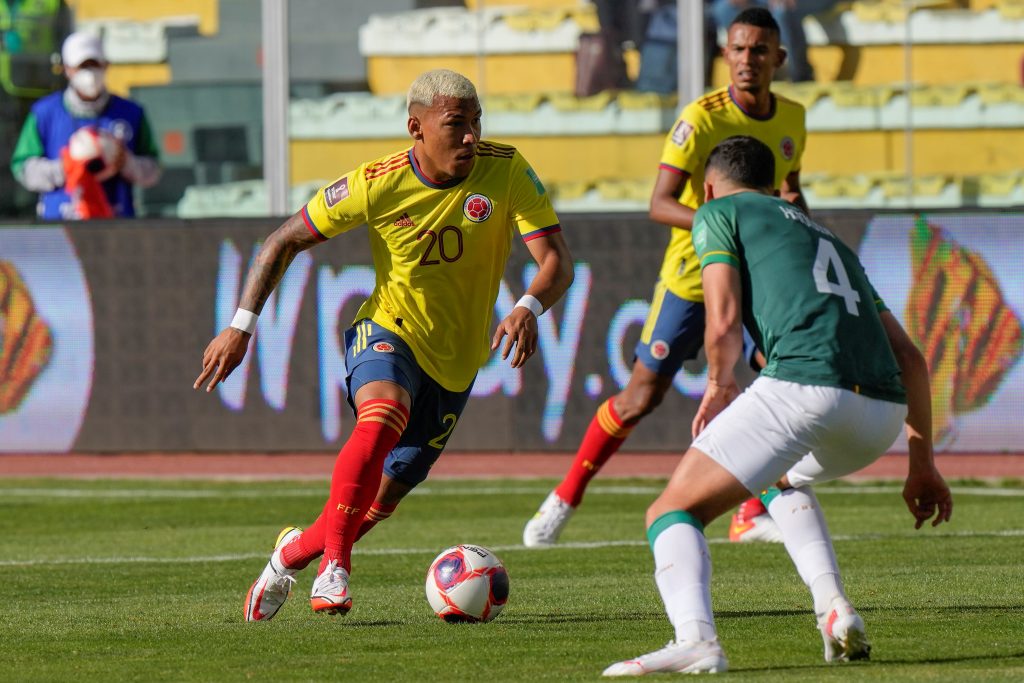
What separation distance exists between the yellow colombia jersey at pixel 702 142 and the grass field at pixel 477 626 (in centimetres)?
148

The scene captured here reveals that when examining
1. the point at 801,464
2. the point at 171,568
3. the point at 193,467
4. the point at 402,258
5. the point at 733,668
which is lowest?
the point at 193,467

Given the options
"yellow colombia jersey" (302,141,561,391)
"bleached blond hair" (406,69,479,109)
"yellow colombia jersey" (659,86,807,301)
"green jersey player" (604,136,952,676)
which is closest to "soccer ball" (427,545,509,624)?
"yellow colombia jersey" (302,141,561,391)

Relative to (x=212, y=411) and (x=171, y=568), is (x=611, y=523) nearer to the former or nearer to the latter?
(x=171, y=568)

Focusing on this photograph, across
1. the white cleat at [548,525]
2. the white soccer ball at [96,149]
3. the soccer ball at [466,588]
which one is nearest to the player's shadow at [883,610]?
the soccer ball at [466,588]

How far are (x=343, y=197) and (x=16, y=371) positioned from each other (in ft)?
28.5

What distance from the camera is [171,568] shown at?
9125 millimetres

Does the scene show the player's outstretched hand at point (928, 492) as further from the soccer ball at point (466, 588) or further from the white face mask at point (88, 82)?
the white face mask at point (88, 82)

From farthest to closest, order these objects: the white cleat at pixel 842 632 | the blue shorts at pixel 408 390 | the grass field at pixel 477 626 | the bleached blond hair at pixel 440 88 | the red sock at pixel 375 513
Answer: the red sock at pixel 375 513
the blue shorts at pixel 408 390
the bleached blond hair at pixel 440 88
the grass field at pixel 477 626
the white cleat at pixel 842 632

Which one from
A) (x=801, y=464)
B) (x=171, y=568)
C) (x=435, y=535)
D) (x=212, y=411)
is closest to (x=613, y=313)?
(x=212, y=411)

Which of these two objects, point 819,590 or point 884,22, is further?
point 884,22

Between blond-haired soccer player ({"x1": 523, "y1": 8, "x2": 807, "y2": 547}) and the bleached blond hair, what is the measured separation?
2.55m

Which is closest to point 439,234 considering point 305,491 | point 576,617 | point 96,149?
point 576,617

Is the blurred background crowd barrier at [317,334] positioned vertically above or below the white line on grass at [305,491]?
above

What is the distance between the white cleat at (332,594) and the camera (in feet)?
21.4
